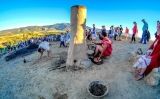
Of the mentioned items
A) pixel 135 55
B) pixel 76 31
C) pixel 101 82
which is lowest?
pixel 101 82

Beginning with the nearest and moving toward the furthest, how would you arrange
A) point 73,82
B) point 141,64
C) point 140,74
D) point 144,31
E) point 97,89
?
point 97,89 → point 141,64 → point 140,74 → point 73,82 → point 144,31

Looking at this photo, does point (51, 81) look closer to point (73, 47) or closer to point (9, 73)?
point (73, 47)

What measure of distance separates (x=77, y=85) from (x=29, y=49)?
531 inches

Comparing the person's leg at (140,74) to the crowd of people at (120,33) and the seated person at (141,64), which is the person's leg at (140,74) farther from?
the crowd of people at (120,33)

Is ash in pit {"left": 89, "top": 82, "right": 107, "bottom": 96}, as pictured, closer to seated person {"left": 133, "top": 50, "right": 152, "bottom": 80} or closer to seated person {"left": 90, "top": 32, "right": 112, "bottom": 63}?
seated person {"left": 133, "top": 50, "right": 152, "bottom": 80}

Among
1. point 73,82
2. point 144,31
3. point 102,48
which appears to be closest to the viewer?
point 73,82

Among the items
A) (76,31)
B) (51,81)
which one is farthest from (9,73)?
(76,31)

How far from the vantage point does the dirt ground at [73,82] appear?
526 inches

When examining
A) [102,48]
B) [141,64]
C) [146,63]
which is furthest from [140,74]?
[102,48]

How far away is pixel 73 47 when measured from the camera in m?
16.1

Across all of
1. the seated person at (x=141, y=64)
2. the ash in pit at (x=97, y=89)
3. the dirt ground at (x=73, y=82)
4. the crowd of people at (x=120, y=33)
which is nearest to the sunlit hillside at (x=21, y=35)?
the crowd of people at (x=120, y=33)

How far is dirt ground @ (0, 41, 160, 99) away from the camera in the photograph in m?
13.4

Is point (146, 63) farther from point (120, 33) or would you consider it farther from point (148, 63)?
point (120, 33)

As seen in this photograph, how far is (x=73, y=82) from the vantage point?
48.4ft
